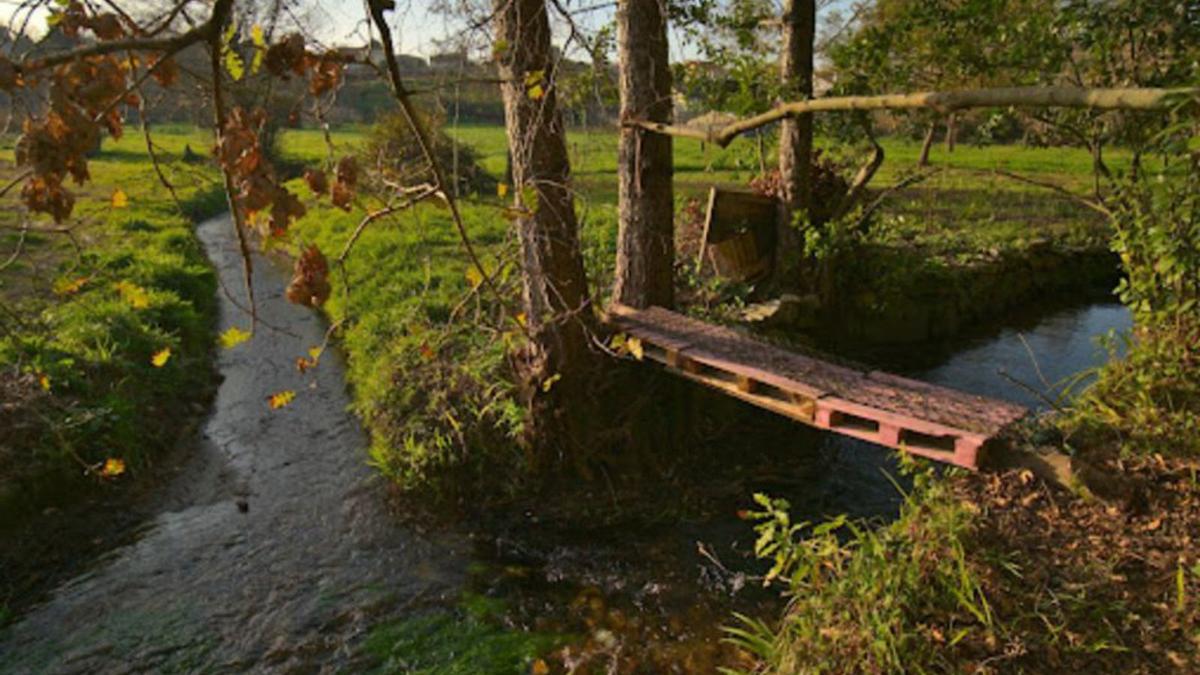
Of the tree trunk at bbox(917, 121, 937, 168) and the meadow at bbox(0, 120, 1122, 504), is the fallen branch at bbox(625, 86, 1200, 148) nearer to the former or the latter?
the meadow at bbox(0, 120, 1122, 504)

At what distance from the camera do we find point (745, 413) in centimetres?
737

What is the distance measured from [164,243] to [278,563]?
9.90 m

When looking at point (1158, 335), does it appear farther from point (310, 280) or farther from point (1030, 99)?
point (310, 280)

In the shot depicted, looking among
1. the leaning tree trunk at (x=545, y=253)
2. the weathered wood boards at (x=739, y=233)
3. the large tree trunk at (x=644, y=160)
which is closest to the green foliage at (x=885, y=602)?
the leaning tree trunk at (x=545, y=253)

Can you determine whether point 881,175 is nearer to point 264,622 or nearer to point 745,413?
point 745,413

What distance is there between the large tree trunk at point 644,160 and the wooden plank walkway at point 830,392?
50 cm

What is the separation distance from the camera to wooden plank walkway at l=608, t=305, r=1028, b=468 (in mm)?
4816

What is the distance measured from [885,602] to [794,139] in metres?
6.01

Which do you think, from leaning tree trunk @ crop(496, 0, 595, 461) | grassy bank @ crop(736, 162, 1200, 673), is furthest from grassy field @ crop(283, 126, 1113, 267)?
grassy bank @ crop(736, 162, 1200, 673)

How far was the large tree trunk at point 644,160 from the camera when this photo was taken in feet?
21.6

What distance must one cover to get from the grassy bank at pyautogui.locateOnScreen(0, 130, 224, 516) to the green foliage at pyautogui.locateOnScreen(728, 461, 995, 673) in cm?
336

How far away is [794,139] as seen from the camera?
342 inches

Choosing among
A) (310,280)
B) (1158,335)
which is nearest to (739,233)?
(1158,335)

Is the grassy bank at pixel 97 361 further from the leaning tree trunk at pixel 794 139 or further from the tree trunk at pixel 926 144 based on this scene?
the tree trunk at pixel 926 144
